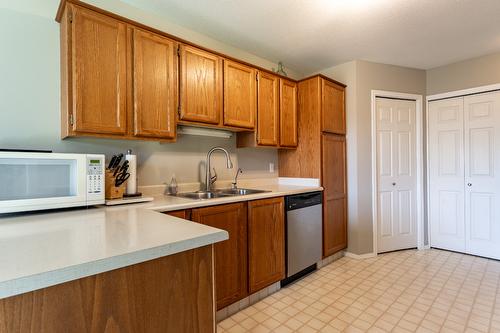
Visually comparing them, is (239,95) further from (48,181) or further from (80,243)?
(80,243)

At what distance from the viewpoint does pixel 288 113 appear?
9.57ft

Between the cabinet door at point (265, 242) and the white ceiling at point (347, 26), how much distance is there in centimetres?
164

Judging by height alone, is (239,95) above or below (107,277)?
above

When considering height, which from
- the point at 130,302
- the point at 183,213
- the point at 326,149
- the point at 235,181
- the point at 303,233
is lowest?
the point at 303,233

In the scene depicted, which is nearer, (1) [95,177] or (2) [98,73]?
(1) [95,177]

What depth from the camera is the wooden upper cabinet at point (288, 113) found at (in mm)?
2844

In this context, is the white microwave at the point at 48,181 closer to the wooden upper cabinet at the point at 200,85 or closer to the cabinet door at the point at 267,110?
the wooden upper cabinet at the point at 200,85

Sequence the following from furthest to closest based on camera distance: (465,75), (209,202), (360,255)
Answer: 1. (465,75)
2. (360,255)
3. (209,202)

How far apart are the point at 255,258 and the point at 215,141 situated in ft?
4.06

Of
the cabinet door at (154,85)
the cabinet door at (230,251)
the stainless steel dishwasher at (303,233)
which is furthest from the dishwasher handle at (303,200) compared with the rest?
the cabinet door at (154,85)

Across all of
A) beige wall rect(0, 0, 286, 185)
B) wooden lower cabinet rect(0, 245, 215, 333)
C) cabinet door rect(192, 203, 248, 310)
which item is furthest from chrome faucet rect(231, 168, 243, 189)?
wooden lower cabinet rect(0, 245, 215, 333)

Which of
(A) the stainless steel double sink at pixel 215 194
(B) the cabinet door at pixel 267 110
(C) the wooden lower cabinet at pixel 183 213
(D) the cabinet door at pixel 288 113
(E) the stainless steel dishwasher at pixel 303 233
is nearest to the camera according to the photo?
(C) the wooden lower cabinet at pixel 183 213

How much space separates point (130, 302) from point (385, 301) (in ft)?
6.94

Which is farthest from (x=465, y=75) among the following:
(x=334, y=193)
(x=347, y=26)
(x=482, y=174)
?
(x=334, y=193)
